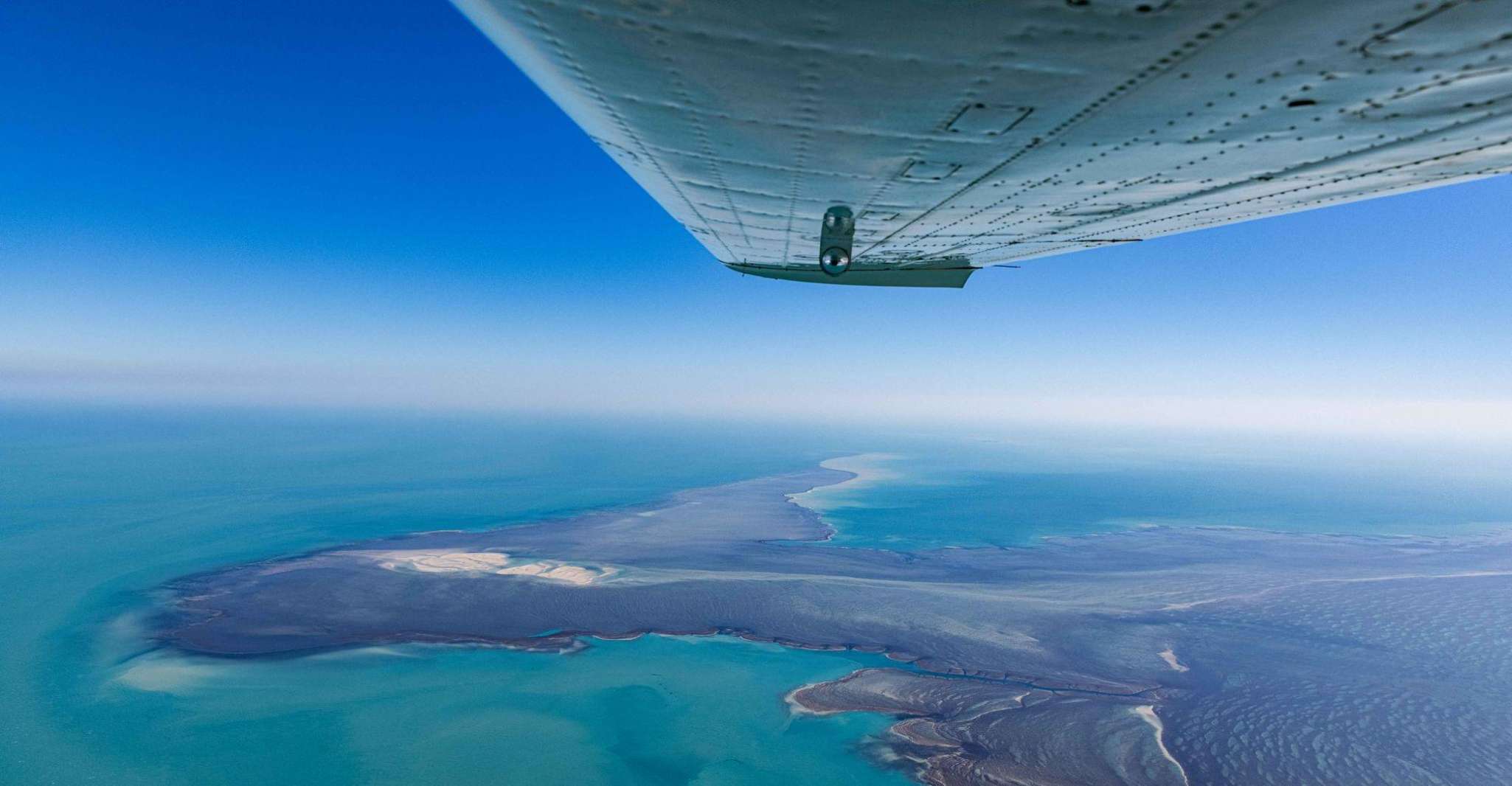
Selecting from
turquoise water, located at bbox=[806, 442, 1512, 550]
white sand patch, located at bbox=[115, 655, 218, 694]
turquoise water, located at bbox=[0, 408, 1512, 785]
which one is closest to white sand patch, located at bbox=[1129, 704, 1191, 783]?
turquoise water, located at bbox=[0, 408, 1512, 785]

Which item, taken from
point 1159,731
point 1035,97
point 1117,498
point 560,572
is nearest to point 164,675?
point 560,572

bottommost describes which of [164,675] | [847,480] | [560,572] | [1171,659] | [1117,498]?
[164,675]

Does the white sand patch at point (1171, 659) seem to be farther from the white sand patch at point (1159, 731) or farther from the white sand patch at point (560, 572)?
the white sand patch at point (560, 572)

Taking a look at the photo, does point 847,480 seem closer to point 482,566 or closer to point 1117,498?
point 1117,498

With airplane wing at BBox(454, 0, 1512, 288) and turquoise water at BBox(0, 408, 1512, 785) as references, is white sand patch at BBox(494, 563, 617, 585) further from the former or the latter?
airplane wing at BBox(454, 0, 1512, 288)

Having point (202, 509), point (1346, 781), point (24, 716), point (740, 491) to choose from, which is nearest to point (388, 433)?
point (202, 509)
